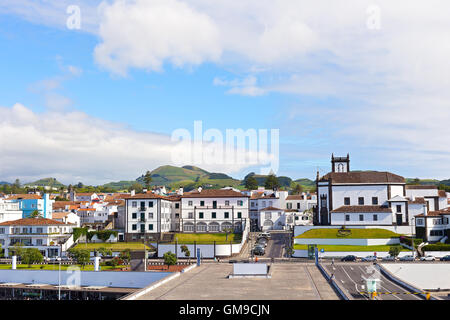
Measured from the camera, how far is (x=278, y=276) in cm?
5109

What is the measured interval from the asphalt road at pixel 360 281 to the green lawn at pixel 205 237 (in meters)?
24.1

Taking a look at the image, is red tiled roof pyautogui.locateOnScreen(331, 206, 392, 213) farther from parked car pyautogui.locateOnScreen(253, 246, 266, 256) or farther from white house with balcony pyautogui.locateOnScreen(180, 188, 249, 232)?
white house with balcony pyautogui.locateOnScreen(180, 188, 249, 232)

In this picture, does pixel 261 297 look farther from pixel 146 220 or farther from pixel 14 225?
pixel 14 225

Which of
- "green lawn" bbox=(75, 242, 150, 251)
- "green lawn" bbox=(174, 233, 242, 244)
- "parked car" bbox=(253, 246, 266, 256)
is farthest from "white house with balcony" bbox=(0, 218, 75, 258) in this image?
"parked car" bbox=(253, 246, 266, 256)

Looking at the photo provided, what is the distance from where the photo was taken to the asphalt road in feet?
135

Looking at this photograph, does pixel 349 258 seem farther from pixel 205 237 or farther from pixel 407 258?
pixel 205 237

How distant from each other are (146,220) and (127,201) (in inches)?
204

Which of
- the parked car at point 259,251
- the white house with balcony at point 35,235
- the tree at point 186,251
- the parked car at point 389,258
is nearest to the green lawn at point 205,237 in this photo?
the tree at point 186,251

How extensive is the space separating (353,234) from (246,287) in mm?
41466

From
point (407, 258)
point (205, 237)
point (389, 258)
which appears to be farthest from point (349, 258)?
point (205, 237)

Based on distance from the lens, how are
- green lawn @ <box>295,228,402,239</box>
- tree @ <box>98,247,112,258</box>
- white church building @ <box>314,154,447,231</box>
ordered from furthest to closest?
white church building @ <box>314,154,447,231</box>, green lawn @ <box>295,228,402,239</box>, tree @ <box>98,247,112,258</box>

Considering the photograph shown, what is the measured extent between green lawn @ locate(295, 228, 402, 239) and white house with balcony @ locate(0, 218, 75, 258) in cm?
4299

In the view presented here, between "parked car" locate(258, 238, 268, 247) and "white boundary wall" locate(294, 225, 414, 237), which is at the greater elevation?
"white boundary wall" locate(294, 225, 414, 237)
